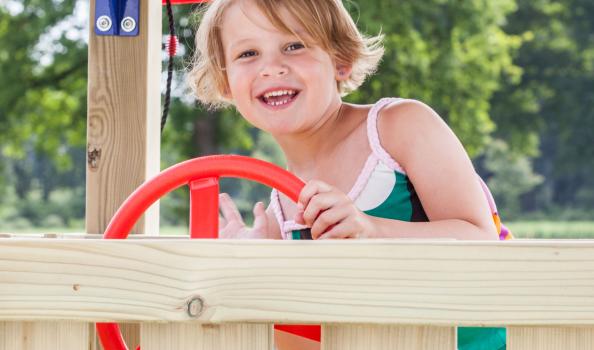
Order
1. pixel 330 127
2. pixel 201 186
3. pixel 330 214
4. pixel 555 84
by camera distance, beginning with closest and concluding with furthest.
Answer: pixel 330 214, pixel 201 186, pixel 330 127, pixel 555 84

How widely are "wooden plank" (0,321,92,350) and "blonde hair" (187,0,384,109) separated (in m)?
1.23

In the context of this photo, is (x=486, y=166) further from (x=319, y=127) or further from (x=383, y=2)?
(x=319, y=127)

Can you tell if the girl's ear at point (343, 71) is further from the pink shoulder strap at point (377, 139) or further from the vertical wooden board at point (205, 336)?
the vertical wooden board at point (205, 336)

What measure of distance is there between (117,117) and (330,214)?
0.84 metres

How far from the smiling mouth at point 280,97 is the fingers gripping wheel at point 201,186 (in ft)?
1.66

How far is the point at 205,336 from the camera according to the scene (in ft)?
4.57

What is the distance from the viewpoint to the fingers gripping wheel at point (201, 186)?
1.88 m

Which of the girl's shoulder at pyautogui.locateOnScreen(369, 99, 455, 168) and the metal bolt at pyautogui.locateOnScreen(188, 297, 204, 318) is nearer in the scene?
the metal bolt at pyautogui.locateOnScreen(188, 297, 204, 318)

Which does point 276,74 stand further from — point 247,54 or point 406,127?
point 406,127

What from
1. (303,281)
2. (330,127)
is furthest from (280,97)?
(303,281)

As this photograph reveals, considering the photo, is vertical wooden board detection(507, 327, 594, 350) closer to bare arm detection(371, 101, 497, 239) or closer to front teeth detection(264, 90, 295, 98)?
bare arm detection(371, 101, 497, 239)

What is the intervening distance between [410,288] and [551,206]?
39.3 m

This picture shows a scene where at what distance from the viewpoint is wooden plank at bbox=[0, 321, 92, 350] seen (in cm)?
142

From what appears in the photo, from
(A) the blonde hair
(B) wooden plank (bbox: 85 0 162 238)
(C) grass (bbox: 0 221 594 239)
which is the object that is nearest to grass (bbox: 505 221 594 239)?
(C) grass (bbox: 0 221 594 239)
